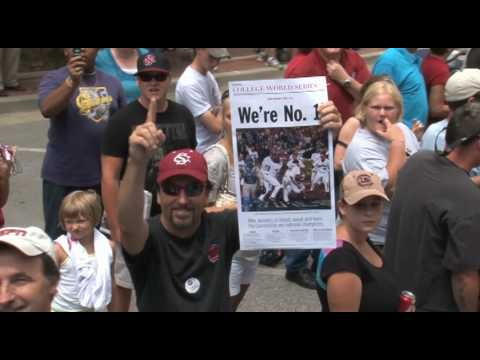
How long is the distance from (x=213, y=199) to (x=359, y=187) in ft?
3.62

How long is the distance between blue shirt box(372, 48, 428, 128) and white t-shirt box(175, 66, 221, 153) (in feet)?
4.55

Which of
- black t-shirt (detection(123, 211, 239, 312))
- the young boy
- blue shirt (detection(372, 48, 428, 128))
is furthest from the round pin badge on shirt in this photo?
blue shirt (detection(372, 48, 428, 128))

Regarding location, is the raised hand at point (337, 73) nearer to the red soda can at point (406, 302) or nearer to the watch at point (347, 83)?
the watch at point (347, 83)

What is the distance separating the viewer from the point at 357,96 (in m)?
5.64

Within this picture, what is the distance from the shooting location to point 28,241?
2.62 m

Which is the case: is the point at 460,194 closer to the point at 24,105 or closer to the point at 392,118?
the point at 392,118

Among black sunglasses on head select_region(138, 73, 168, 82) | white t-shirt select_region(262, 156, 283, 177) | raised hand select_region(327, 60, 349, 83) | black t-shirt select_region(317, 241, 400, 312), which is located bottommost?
black t-shirt select_region(317, 241, 400, 312)

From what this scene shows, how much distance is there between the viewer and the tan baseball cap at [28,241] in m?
2.58

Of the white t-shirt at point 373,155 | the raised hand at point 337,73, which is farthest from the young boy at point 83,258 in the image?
the raised hand at point 337,73

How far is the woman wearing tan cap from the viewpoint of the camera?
3068mm

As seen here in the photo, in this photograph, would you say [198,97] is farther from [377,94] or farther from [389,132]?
[389,132]

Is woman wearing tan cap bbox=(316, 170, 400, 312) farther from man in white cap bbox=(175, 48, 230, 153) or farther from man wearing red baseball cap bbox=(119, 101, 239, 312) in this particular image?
man in white cap bbox=(175, 48, 230, 153)

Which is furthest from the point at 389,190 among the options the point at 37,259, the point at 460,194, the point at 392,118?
the point at 37,259
